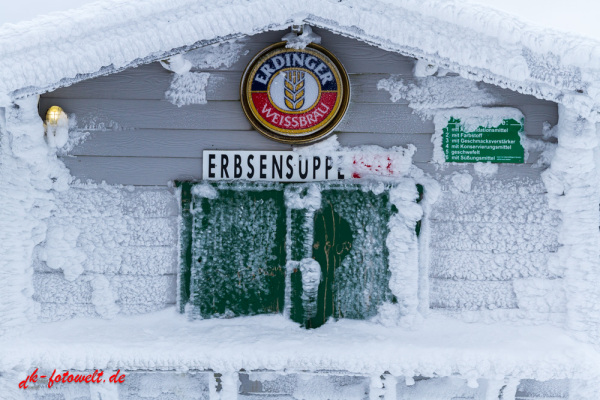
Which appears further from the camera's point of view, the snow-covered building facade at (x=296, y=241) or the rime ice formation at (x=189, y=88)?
the rime ice formation at (x=189, y=88)

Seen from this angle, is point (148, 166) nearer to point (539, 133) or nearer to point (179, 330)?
point (179, 330)

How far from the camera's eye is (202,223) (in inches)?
139

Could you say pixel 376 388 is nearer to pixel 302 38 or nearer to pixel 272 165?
Answer: pixel 272 165

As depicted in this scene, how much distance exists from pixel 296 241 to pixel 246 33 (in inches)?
64.1

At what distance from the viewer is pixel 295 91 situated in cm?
347

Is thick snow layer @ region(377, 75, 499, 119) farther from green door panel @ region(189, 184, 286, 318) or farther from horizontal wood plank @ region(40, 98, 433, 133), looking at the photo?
green door panel @ region(189, 184, 286, 318)

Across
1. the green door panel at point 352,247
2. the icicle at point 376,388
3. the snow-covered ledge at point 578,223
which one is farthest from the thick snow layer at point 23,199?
the snow-covered ledge at point 578,223

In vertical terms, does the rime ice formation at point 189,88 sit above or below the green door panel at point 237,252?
above

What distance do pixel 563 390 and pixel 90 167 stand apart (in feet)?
14.5

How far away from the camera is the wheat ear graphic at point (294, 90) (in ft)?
11.4

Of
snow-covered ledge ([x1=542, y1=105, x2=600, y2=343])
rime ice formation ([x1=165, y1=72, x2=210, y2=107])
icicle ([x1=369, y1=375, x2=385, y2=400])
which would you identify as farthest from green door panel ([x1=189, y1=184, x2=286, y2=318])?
snow-covered ledge ([x1=542, y1=105, x2=600, y2=343])

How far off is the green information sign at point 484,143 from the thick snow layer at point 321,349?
4.58 ft

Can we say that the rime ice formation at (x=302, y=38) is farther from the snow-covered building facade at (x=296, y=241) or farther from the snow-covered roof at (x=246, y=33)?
the snow-covered roof at (x=246, y=33)

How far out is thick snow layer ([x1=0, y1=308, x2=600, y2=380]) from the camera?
10.8ft
